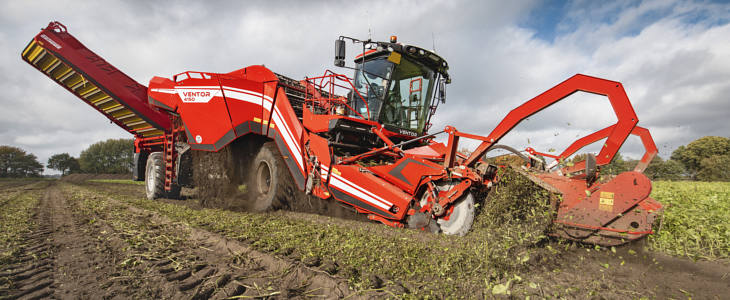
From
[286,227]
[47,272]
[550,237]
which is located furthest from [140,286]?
[550,237]

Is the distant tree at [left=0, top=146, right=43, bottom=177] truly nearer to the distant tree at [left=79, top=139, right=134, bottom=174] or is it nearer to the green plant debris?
the distant tree at [left=79, top=139, right=134, bottom=174]

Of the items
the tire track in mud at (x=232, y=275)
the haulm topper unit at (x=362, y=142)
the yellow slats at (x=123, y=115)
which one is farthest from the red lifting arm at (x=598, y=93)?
the yellow slats at (x=123, y=115)

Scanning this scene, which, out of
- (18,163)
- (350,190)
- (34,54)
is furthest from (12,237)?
(18,163)

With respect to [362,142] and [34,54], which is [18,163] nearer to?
[34,54]

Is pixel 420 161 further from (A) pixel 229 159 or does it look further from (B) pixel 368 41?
(A) pixel 229 159

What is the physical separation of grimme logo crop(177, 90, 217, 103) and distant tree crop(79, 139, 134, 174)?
227 feet

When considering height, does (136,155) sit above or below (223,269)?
above

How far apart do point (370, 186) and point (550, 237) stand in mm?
2071

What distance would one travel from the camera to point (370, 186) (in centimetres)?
402

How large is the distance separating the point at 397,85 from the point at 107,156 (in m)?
80.5

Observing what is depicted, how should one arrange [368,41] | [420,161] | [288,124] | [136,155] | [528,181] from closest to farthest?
[528,181]
[420,161]
[368,41]
[288,124]
[136,155]

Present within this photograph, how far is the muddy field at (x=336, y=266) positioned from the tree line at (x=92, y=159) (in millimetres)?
68030

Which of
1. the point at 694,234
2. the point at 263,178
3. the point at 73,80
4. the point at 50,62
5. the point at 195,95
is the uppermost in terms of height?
the point at 50,62

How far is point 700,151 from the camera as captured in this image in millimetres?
27391
